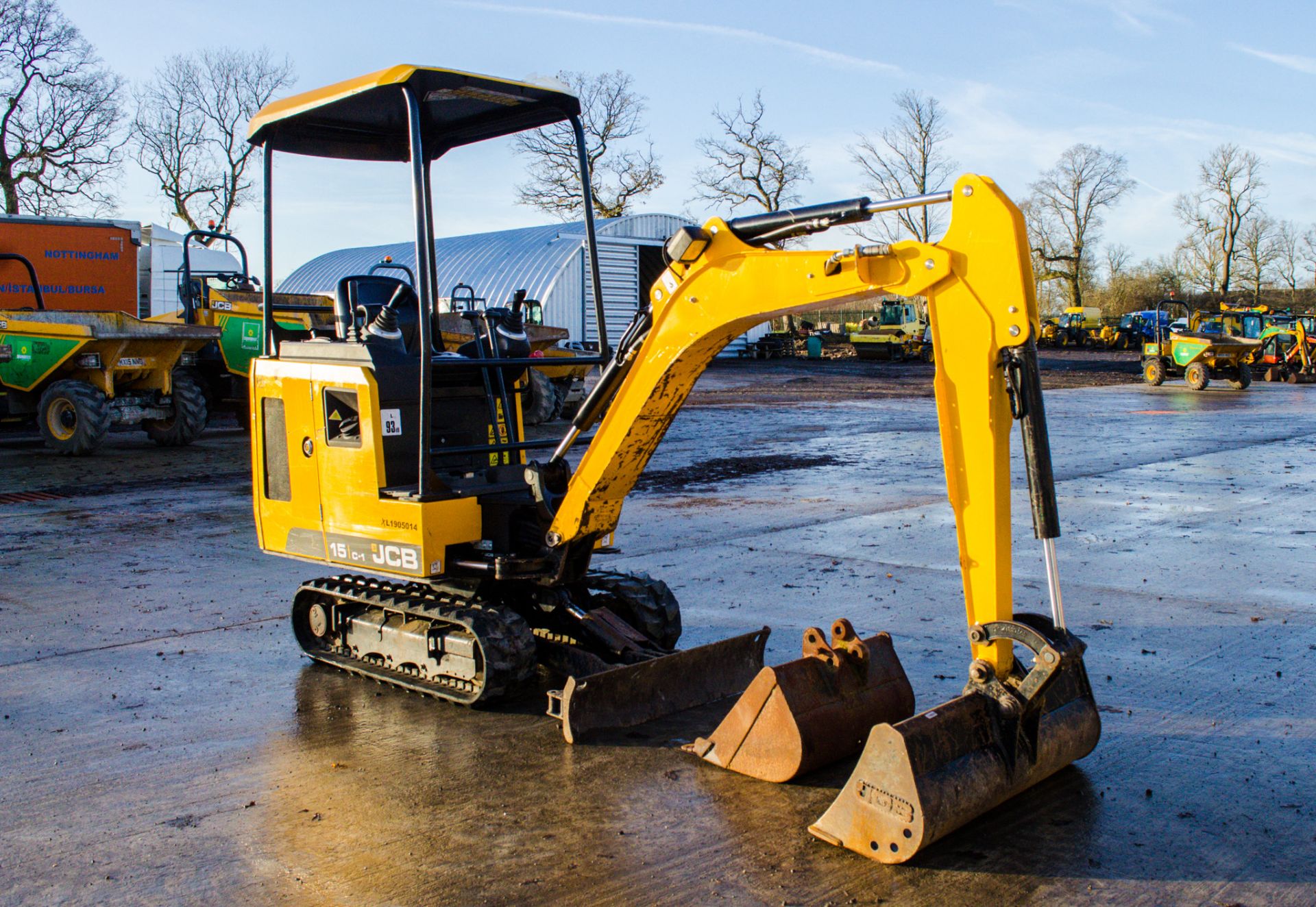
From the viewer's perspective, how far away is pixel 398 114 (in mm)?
6285

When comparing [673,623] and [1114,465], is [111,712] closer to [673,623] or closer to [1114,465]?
[673,623]

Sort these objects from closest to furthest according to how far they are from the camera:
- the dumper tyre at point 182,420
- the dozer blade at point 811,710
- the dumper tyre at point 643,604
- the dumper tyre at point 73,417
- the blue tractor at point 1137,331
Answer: the dozer blade at point 811,710 → the dumper tyre at point 643,604 → the dumper tyre at point 73,417 → the dumper tyre at point 182,420 → the blue tractor at point 1137,331

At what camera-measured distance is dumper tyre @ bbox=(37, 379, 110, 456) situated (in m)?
15.6

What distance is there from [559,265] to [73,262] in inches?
705

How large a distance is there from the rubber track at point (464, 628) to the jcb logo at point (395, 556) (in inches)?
9.2

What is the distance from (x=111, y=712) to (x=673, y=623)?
2.71 metres

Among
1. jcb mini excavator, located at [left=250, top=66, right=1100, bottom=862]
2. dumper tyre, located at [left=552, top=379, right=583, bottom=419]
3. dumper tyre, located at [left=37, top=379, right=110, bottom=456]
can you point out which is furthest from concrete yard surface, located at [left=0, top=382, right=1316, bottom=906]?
dumper tyre, located at [left=552, top=379, right=583, bottom=419]

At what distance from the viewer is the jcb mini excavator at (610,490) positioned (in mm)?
4020

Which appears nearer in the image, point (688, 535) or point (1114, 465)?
point (688, 535)

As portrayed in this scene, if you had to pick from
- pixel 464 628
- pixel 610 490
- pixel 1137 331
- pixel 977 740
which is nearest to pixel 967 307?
pixel 977 740

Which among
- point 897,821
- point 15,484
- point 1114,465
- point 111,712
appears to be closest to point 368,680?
point 111,712

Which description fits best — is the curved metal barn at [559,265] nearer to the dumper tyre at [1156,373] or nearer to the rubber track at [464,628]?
the dumper tyre at [1156,373]

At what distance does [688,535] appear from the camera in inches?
388

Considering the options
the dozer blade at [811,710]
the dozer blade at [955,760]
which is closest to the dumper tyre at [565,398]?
the dozer blade at [811,710]
